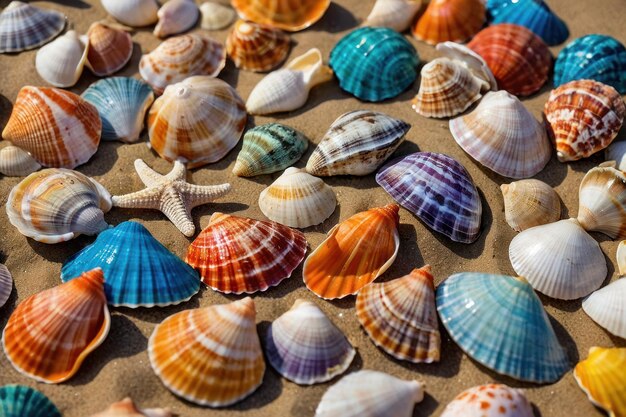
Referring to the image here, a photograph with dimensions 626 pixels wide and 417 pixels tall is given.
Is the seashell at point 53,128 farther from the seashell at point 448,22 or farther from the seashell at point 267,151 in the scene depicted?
the seashell at point 448,22

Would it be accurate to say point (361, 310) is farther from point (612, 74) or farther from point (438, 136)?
point (612, 74)

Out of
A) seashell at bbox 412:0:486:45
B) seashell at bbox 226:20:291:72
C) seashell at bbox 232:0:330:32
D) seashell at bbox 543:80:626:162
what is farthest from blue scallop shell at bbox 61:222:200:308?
seashell at bbox 412:0:486:45

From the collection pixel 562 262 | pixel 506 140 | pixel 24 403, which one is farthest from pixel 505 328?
pixel 24 403

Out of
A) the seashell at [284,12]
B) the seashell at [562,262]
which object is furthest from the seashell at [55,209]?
the seashell at [562,262]

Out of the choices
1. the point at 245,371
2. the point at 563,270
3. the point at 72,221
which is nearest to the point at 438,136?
the point at 563,270

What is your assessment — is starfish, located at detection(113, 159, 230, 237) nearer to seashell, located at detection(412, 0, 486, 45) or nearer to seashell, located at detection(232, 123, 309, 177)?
seashell, located at detection(232, 123, 309, 177)
